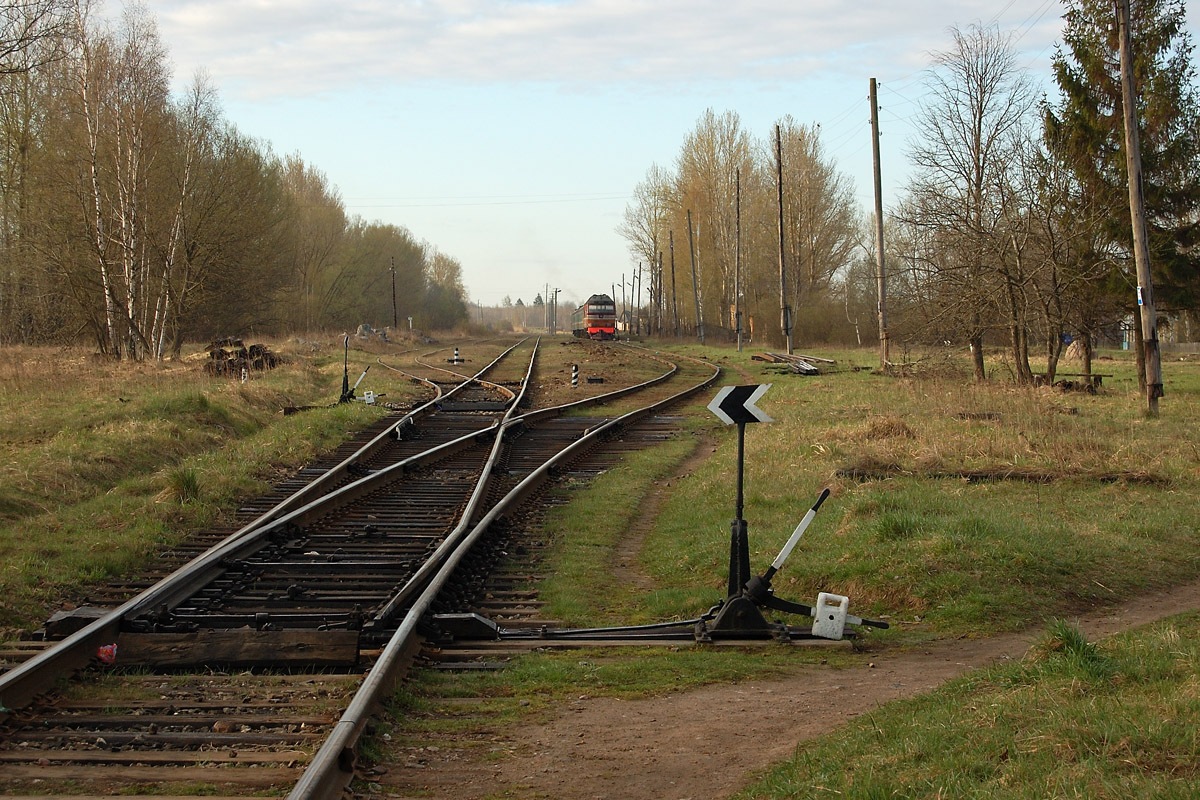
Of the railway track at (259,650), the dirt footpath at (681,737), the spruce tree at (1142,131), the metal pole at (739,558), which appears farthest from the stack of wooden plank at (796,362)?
the dirt footpath at (681,737)

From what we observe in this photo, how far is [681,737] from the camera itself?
18.7 ft

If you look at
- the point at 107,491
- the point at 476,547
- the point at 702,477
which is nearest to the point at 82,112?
the point at 107,491

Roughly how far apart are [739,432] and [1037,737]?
135 inches

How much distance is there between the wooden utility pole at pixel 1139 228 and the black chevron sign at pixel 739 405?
14.2 metres

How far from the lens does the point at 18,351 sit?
112ft

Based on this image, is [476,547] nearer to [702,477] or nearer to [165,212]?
[702,477]

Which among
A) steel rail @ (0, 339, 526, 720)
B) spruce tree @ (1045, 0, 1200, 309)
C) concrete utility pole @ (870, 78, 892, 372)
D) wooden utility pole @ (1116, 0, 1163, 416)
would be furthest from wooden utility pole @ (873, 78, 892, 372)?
steel rail @ (0, 339, 526, 720)

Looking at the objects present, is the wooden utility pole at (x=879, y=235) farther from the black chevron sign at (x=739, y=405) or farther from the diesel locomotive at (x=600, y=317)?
the diesel locomotive at (x=600, y=317)

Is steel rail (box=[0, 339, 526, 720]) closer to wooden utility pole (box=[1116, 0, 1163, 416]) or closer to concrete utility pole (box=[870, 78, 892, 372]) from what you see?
wooden utility pole (box=[1116, 0, 1163, 416])

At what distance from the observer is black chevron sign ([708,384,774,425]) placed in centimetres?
812

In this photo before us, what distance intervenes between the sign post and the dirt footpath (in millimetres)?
988

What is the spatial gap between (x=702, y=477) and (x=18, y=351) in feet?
90.5

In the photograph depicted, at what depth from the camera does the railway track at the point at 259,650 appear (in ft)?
16.7

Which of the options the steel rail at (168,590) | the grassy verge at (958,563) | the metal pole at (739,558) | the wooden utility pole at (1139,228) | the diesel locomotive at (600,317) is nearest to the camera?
the grassy verge at (958,563)
